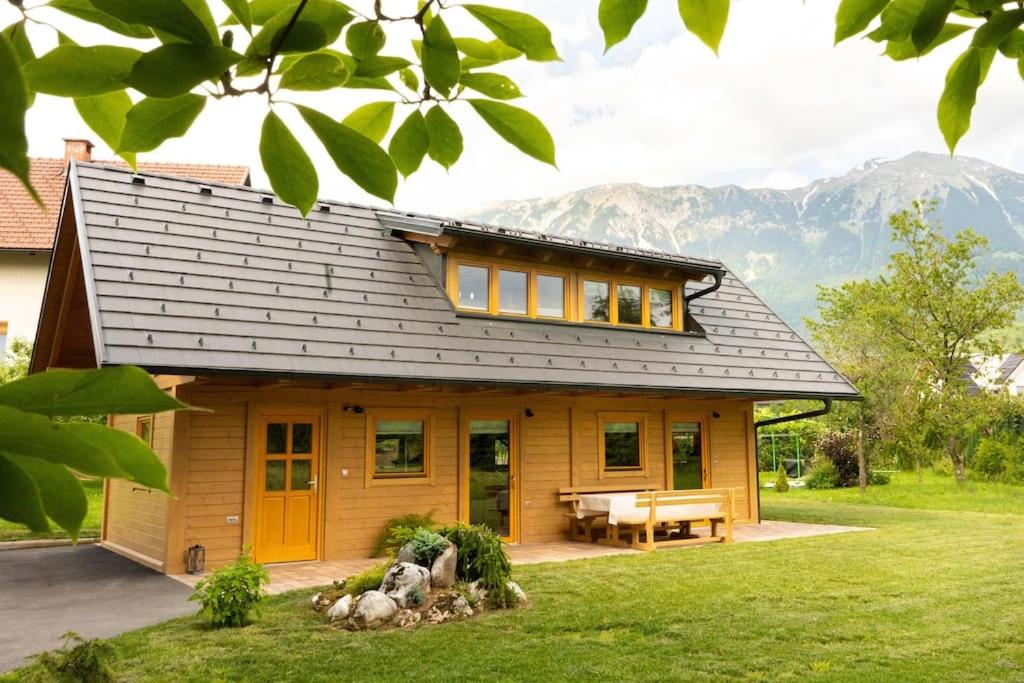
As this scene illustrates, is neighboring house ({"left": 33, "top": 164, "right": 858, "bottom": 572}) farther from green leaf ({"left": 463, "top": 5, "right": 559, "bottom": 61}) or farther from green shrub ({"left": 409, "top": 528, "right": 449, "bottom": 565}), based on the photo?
green leaf ({"left": 463, "top": 5, "right": 559, "bottom": 61})

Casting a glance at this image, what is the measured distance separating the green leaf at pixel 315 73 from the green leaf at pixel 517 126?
0.17 m

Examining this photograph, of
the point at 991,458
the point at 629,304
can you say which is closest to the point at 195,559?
the point at 629,304

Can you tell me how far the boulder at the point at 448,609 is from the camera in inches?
260

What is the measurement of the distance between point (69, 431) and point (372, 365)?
9295mm

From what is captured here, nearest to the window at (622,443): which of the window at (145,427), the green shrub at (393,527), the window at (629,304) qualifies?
the window at (629,304)

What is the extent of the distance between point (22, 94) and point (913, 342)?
22.5m

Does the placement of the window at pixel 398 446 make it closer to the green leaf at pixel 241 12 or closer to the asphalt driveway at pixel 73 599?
the asphalt driveway at pixel 73 599

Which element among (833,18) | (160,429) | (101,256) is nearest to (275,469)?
(160,429)

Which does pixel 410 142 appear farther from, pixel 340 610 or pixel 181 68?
pixel 340 610

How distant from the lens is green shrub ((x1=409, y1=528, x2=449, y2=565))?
726cm

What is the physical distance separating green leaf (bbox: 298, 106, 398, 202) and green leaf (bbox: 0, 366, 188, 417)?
30 cm

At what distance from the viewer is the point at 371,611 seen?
637 centimetres

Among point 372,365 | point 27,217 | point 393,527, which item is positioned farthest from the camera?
point 27,217

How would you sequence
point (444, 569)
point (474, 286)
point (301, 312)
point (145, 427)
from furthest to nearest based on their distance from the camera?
point (474, 286), point (145, 427), point (301, 312), point (444, 569)
